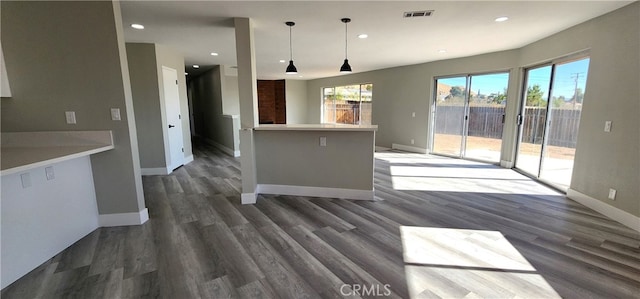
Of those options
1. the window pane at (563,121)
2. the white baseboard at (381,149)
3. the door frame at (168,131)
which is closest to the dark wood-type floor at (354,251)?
the window pane at (563,121)

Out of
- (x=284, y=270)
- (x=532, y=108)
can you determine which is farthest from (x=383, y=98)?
(x=284, y=270)

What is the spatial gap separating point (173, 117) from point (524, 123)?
671 cm

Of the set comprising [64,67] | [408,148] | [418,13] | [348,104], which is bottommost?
[408,148]

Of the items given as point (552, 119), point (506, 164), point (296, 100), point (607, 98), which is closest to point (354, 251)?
point (607, 98)

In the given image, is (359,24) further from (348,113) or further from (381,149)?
(348,113)

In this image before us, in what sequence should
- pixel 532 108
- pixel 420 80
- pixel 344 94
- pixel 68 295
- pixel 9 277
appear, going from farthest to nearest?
pixel 344 94, pixel 420 80, pixel 532 108, pixel 9 277, pixel 68 295

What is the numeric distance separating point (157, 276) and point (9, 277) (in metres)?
1.03

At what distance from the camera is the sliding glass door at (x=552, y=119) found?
3834mm

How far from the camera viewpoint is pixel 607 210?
3.12 m

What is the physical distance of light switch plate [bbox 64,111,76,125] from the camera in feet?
8.66

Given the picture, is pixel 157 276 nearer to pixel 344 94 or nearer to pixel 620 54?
pixel 620 54

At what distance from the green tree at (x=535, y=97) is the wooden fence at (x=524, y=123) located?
87 millimetres

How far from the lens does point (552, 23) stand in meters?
3.61

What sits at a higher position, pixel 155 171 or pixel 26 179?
pixel 26 179
